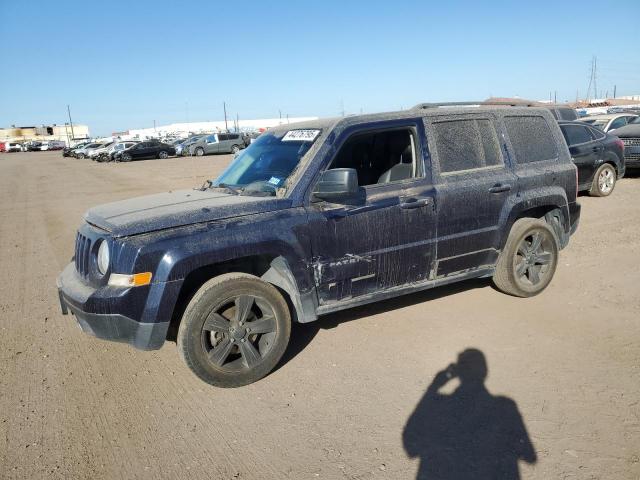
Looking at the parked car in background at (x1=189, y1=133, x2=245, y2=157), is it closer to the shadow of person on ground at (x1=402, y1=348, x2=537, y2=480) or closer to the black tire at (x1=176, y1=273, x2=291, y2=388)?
the black tire at (x1=176, y1=273, x2=291, y2=388)

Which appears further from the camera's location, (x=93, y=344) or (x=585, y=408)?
(x=93, y=344)

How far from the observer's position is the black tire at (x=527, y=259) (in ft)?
16.1

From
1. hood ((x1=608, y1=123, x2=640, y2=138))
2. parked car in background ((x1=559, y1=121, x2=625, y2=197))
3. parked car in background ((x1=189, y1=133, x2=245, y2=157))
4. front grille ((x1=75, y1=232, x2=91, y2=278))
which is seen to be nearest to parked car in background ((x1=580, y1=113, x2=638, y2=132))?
hood ((x1=608, y1=123, x2=640, y2=138))

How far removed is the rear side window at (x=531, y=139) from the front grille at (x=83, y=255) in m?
3.93

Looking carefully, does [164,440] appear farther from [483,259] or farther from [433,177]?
[483,259]

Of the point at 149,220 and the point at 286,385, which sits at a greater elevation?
the point at 149,220

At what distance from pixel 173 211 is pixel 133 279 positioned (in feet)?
2.02

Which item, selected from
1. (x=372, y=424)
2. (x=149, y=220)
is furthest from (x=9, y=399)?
(x=372, y=424)

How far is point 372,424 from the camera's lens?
3.13 meters

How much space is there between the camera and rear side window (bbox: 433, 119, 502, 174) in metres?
4.41

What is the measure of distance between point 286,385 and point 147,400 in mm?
993

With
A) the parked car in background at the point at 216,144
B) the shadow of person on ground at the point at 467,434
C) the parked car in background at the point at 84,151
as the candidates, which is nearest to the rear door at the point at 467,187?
the shadow of person on ground at the point at 467,434

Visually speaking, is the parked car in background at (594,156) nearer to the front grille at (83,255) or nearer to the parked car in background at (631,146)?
the parked car in background at (631,146)

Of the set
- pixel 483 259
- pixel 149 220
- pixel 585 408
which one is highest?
pixel 149 220
